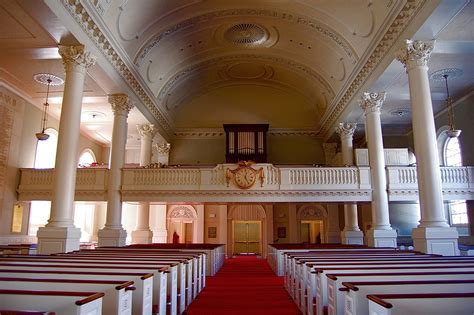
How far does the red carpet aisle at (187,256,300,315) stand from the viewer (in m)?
7.20

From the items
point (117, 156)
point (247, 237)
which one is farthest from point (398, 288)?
point (247, 237)

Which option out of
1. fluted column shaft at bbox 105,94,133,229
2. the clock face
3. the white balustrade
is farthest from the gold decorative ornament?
fluted column shaft at bbox 105,94,133,229

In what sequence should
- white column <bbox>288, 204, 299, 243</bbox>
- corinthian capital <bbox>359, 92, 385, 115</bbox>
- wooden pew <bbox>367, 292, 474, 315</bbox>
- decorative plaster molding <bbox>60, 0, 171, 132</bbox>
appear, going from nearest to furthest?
wooden pew <bbox>367, 292, 474, 315</bbox>
decorative plaster molding <bbox>60, 0, 171, 132</bbox>
corinthian capital <bbox>359, 92, 385, 115</bbox>
white column <bbox>288, 204, 299, 243</bbox>

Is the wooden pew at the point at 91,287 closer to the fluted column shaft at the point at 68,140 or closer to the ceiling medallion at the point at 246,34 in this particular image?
the fluted column shaft at the point at 68,140

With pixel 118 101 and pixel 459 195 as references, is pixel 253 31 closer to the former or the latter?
pixel 118 101

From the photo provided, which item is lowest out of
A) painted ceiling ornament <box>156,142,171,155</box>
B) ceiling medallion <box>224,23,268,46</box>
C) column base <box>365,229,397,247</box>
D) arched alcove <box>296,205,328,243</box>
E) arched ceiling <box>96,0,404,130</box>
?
column base <box>365,229,397,247</box>

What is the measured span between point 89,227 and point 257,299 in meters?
16.2

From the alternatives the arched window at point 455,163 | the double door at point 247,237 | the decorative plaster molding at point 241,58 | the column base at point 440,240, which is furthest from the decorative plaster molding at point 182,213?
the column base at point 440,240

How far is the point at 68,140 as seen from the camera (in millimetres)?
9945

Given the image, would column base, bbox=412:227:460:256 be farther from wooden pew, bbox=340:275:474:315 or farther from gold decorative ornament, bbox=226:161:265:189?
gold decorative ornament, bbox=226:161:265:189

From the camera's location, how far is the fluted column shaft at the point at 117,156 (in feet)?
45.1

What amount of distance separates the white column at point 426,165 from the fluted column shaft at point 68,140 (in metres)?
9.08

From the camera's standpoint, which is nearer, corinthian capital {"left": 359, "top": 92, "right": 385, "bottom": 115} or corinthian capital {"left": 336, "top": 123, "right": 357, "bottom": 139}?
corinthian capital {"left": 359, "top": 92, "right": 385, "bottom": 115}

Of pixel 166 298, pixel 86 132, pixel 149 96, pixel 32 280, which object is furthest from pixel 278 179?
pixel 86 132
